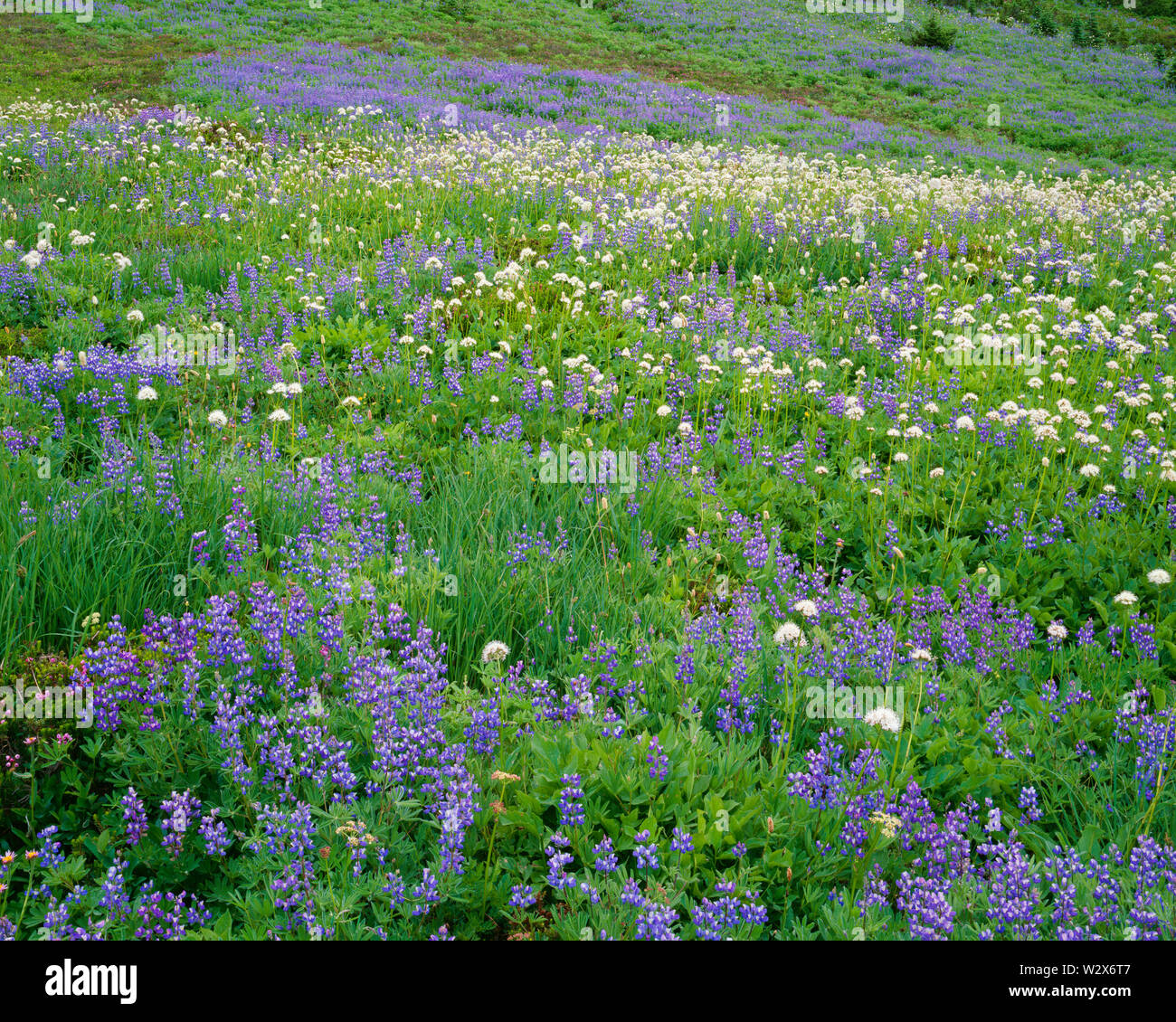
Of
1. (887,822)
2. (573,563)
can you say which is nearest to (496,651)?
(573,563)

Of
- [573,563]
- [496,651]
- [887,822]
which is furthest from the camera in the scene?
[573,563]

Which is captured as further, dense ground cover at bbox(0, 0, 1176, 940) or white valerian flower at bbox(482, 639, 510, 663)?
white valerian flower at bbox(482, 639, 510, 663)

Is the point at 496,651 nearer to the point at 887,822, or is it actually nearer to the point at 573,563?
the point at 573,563

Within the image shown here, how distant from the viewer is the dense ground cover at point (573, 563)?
8.92 feet

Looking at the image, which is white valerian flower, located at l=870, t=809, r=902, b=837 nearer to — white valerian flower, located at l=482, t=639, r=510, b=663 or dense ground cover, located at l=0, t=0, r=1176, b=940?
dense ground cover, located at l=0, t=0, r=1176, b=940

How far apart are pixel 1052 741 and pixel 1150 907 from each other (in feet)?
3.62

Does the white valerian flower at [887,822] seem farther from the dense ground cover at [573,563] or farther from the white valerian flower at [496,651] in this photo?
the white valerian flower at [496,651]

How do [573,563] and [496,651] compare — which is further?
[573,563]

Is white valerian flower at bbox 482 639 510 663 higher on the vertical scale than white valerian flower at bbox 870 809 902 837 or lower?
higher

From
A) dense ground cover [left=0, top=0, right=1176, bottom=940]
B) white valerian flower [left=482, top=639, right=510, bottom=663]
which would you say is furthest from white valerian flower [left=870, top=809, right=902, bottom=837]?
white valerian flower [left=482, top=639, right=510, bottom=663]

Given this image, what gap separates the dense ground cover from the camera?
8.92 feet

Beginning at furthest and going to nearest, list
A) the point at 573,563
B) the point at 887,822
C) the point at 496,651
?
the point at 573,563 < the point at 496,651 < the point at 887,822

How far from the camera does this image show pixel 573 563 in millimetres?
4414

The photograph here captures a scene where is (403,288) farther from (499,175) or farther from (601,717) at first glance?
(601,717)
